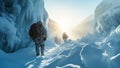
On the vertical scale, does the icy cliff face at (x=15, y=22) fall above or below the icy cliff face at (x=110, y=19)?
below

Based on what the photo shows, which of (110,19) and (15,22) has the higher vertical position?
(110,19)

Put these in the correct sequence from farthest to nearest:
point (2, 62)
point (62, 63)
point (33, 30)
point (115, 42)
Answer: point (33, 30)
point (2, 62)
point (115, 42)
point (62, 63)

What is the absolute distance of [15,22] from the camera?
44156mm

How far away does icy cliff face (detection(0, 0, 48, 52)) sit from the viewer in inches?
1547

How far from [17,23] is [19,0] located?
4.16 meters

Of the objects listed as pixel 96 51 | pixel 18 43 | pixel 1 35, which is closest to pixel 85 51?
pixel 96 51

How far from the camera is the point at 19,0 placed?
151 ft

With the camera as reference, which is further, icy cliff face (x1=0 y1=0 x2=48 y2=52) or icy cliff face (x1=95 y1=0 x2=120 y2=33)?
icy cliff face (x1=95 y1=0 x2=120 y2=33)

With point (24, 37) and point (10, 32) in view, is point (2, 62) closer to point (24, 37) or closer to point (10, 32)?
point (10, 32)

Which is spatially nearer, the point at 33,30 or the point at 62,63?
the point at 62,63

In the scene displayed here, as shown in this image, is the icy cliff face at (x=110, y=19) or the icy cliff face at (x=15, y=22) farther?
the icy cliff face at (x=110, y=19)

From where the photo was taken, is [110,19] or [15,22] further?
[110,19]

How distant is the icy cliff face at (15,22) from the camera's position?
3928 cm

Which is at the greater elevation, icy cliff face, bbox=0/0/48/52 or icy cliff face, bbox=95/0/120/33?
icy cliff face, bbox=95/0/120/33
